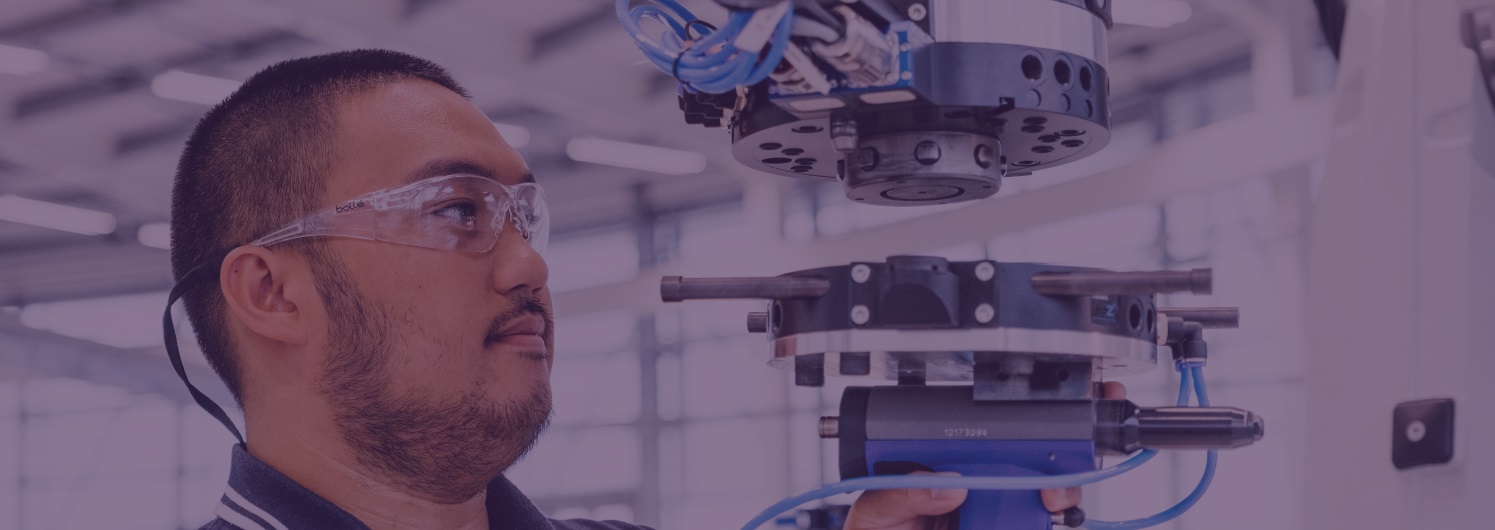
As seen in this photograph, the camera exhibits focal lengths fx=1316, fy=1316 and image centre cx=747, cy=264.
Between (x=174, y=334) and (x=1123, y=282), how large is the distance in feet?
3.55

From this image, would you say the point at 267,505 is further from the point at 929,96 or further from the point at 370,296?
the point at 929,96

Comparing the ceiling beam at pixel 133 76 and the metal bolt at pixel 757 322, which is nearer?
the metal bolt at pixel 757 322

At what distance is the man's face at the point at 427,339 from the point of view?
4.49 ft

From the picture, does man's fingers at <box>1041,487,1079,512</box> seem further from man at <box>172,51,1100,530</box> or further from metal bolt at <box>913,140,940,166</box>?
man at <box>172,51,1100,530</box>

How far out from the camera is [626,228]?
927cm

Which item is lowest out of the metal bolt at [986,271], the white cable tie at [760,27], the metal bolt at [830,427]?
the metal bolt at [830,427]

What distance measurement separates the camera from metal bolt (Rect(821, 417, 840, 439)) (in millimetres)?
981

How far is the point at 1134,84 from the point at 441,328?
6.18 meters

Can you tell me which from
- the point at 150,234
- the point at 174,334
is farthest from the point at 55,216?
the point at 174,334

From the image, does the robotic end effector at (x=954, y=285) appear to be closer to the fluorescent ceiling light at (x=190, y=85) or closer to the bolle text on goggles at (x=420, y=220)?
the bolle text on goggles at (x=420, y=220)

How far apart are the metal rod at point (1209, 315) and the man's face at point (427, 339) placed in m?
0.68

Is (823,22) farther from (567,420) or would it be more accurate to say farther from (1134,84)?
(567,420)

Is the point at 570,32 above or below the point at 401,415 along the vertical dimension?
above

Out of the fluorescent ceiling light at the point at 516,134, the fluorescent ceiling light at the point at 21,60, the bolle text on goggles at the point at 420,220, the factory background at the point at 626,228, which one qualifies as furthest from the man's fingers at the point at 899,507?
the fluorescent ceiling light at the point at 516,134
